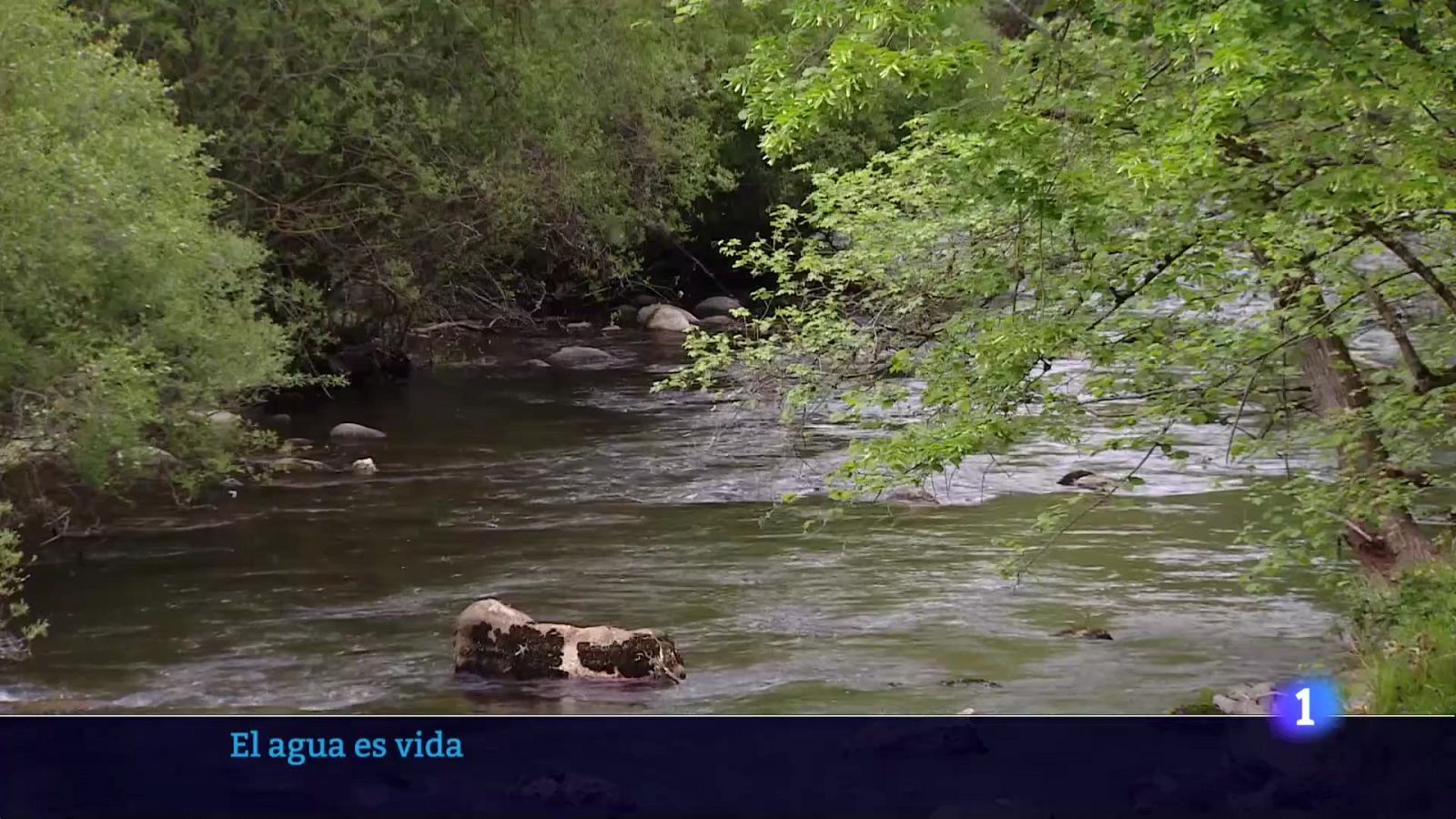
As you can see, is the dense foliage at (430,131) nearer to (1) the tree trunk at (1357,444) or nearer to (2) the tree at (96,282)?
(2) the tree at (96,282)

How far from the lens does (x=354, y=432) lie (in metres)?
21.0

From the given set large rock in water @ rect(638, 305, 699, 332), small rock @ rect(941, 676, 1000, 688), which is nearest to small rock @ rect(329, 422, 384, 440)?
large rock in water @ rect(638, 305, 699, 332)

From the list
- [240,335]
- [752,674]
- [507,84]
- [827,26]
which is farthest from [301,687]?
[507,84]

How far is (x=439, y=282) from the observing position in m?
24.2

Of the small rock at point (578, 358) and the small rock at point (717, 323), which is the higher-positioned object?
the small rock at point (717, 323)

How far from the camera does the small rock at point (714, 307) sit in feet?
108

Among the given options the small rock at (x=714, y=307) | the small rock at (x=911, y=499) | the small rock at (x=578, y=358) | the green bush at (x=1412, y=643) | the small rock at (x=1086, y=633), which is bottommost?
the small rock at (x=1086, y=633)

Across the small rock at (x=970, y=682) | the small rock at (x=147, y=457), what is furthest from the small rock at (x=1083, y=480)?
the small rock at (x=147, y=457)

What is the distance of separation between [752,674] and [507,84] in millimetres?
12603

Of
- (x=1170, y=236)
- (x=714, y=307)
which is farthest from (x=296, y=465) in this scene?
(x=714, y=307)

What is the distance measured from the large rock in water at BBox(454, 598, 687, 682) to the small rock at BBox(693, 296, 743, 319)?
21.1m

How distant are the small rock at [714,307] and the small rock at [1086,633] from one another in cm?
2061

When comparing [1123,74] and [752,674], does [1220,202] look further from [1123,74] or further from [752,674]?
[752,674]

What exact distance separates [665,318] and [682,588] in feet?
60.0
